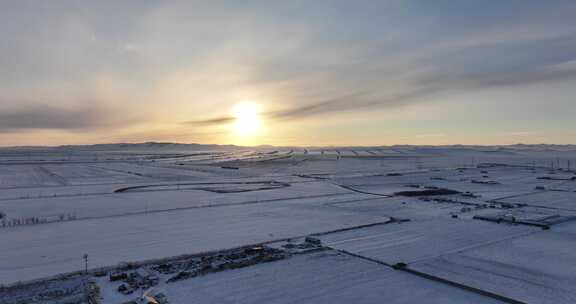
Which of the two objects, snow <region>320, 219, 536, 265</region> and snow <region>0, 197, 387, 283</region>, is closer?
snow <region>0, 197, 387, 283</region>

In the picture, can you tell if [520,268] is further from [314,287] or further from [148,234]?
[148,234]

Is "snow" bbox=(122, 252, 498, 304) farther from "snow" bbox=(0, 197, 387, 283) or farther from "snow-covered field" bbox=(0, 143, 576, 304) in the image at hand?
"snow" bbox=(0, 197, 387, 283)

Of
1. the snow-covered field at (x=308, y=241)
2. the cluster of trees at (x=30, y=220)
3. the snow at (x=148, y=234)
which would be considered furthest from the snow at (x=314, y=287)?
the cluster of trees at (x=30, y=220)

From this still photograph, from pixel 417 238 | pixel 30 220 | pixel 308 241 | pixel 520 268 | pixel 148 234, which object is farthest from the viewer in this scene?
pixel 30 220

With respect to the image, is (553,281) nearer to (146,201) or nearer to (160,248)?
(160,248)

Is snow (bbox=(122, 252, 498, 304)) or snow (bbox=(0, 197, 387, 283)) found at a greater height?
snow (bbox=(0, 197, 387, 283))

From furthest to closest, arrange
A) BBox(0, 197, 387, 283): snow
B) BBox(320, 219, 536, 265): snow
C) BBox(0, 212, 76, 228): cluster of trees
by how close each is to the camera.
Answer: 1. BBox(0, 212, 76, 228): cluster of trees
2. BBox(320, 219, 536, 265): snow
3. BBox(0, 197, 387, 283): snow

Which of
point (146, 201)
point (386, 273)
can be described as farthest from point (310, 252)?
point (146, 201)

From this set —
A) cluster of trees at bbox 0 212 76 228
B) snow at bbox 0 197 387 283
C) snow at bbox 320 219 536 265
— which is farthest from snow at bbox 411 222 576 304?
cluster of trees at bbox 0 212 76 228

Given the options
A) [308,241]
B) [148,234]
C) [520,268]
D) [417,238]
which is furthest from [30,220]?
[520,268]

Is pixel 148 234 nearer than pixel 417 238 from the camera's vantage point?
No

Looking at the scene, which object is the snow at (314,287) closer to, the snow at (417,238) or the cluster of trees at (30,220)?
the snow at (417,238)

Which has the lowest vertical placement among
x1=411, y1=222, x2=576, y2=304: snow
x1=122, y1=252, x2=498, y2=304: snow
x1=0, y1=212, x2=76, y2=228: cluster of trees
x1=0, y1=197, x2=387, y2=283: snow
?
x1=122, y1=252, x2=498, y2=304: snow
